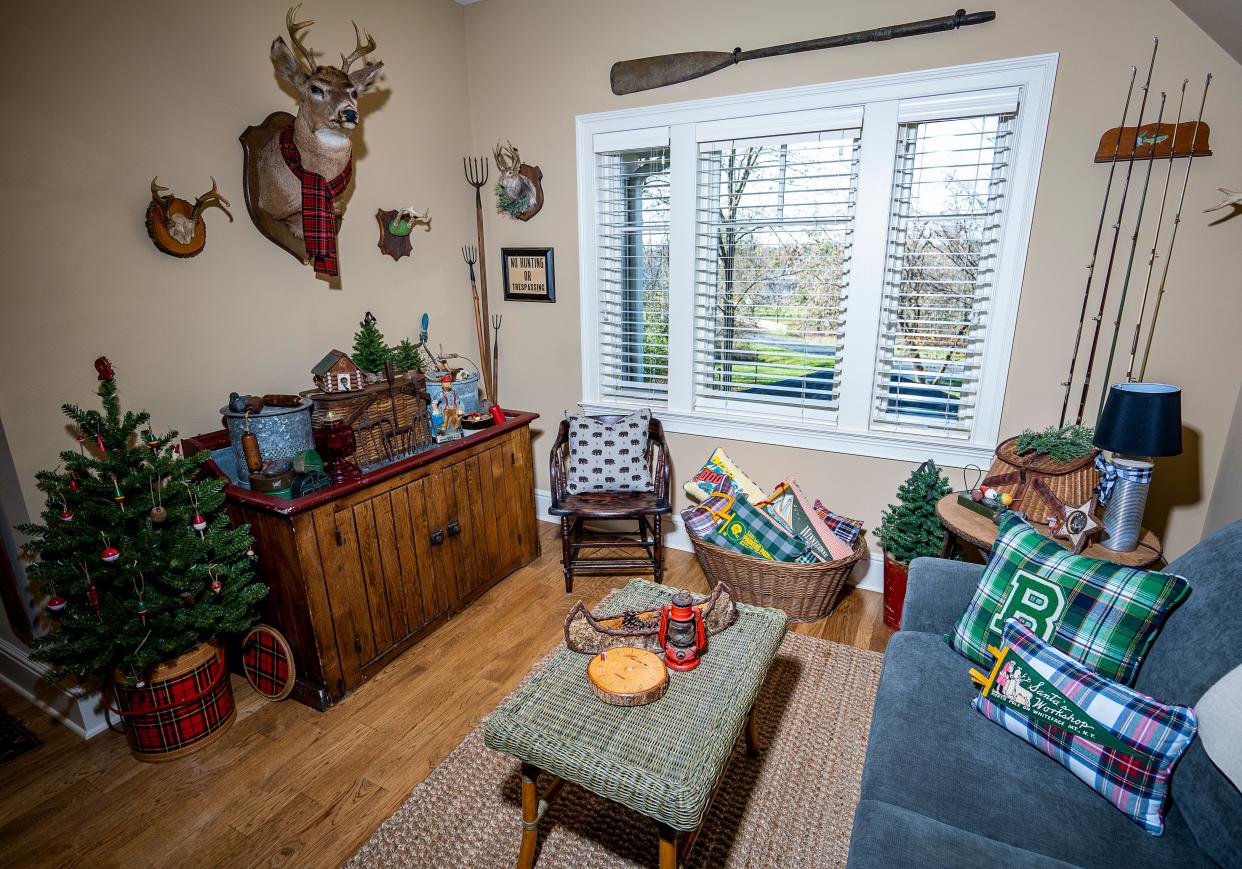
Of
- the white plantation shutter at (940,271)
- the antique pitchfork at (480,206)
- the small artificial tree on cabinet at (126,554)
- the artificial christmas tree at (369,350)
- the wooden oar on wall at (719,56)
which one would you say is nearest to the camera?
the small artificial tree on cabinet at (126,554)

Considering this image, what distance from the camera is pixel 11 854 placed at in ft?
5.76

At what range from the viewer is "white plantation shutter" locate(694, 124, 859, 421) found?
9.36 feet

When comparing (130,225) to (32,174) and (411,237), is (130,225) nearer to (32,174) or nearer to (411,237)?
(32,174)

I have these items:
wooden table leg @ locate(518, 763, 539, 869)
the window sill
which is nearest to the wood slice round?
wooden table leg @ locate(518, 763, 539, 869)

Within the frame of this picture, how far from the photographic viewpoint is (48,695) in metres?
2.30

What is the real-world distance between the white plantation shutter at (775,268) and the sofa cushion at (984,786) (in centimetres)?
169

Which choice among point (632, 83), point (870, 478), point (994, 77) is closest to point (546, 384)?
point (632, 83)

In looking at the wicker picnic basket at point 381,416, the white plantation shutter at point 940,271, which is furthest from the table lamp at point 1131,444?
the wicker picnic basket at point 381,416

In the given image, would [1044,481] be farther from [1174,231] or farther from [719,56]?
[719,56]

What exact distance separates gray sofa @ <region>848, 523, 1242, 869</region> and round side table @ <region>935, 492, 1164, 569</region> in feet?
1.60

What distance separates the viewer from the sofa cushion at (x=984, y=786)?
126cm

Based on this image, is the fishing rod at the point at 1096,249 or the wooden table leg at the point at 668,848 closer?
the wooden table leg at the point at 668,848

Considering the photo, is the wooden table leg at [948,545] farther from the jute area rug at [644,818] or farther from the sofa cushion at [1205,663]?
the sofa cushion at [1205,663]

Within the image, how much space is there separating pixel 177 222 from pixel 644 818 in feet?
8.52
